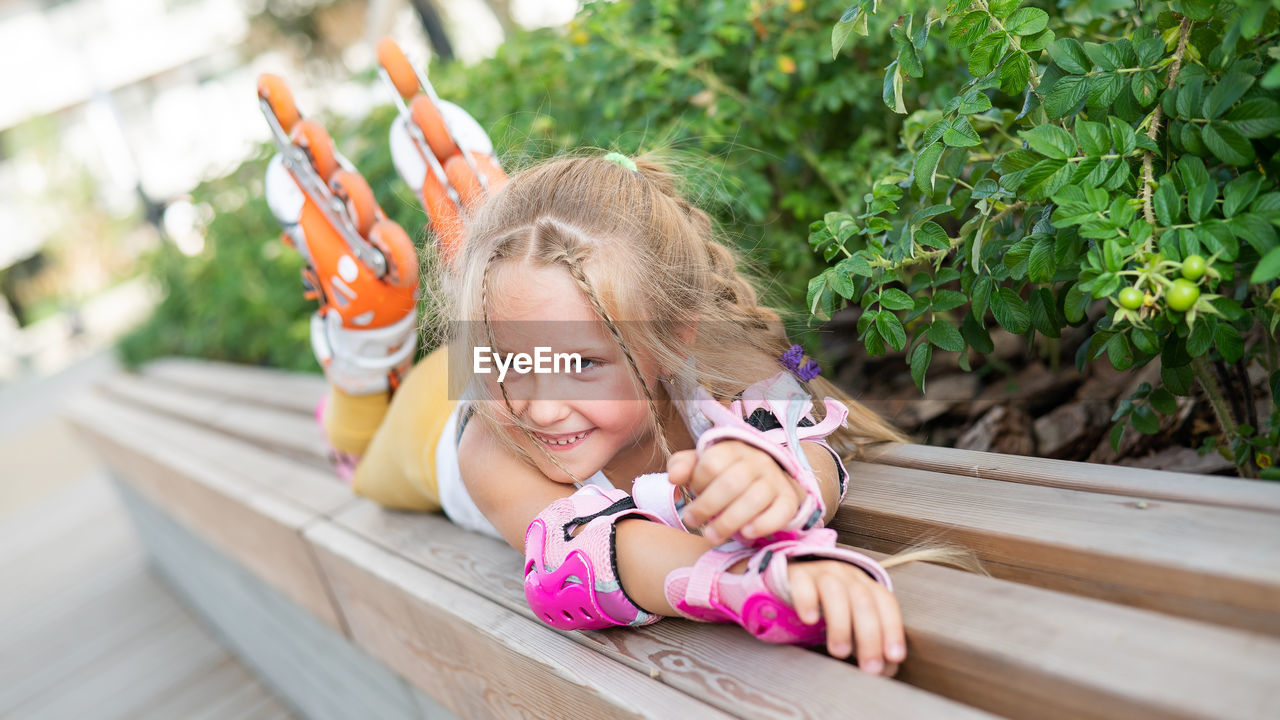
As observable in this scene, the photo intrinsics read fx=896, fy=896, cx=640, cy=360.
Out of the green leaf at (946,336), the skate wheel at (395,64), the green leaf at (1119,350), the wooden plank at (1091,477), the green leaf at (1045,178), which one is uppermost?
the skate wheel at (395,64)

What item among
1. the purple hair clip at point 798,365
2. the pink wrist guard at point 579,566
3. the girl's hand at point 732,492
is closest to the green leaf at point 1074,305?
the purple hair clip at point 798,365

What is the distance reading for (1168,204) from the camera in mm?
926

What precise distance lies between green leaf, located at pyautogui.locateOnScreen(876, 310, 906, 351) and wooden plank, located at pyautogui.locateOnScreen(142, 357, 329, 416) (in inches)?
70.4

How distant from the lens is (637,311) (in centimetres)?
114

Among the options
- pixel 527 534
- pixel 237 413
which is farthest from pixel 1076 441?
pixel 237 413

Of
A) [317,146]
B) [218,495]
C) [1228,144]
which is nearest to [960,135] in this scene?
[1228,144]

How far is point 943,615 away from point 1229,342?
431 mm

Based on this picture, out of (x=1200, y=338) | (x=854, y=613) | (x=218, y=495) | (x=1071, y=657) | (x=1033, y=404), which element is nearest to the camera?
(x=1071, y=657)

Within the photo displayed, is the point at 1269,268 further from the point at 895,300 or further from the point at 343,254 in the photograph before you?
the point at 343,254

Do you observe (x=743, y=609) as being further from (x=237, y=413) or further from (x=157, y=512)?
(x=157, y=512)

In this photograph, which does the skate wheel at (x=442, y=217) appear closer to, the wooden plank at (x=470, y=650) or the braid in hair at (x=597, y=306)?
the braid in hair at (x=597, y=306)

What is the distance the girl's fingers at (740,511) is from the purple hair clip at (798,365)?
0.36 m

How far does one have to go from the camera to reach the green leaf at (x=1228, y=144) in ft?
2.93

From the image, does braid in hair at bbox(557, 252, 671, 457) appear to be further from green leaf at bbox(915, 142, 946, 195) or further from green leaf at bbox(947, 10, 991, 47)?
green leaf at bbox(947, 10, 991, 47)
